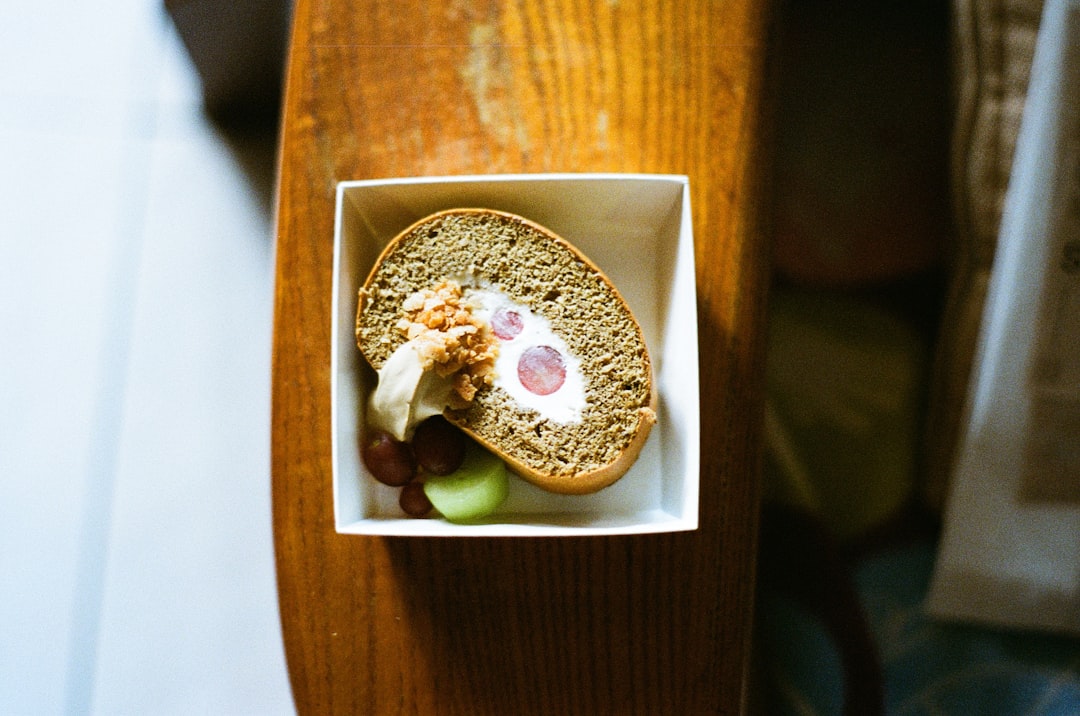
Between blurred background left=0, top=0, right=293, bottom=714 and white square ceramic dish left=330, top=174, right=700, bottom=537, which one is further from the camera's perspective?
blurred background left=0, top=0, right=293, bottom=714

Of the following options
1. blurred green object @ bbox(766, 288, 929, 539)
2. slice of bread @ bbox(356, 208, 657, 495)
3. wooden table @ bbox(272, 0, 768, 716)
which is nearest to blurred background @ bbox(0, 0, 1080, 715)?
blurred green object @ bbox(766, 288, 929, 539)

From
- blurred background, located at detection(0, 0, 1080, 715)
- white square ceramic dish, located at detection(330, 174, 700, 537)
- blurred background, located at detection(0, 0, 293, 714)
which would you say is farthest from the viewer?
blurred background, located at detection(0, 0, 293, 714)

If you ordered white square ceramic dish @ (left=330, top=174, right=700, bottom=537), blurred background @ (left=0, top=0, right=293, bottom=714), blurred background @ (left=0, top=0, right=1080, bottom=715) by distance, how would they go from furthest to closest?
blurred background @ (left=0, top=0, right=293, bottom=714) < blurred background @ (left=0, top=0, right=1080, bottom=715) < white square ceramic dish @ (left=330, top=174, right=700, bottom=537)

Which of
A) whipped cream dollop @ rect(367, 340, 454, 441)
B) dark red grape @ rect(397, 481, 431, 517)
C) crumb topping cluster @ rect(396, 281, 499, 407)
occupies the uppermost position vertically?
crumb topping cluster @ rect(396, 281, 499, 407)

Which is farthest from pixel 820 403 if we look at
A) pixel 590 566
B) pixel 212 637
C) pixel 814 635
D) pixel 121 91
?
pixel 121 91

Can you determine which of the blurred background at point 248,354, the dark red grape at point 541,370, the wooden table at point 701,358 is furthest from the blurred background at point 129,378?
the dark red grape at point 541,370

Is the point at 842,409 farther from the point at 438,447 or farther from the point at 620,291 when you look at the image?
the point at 438,447

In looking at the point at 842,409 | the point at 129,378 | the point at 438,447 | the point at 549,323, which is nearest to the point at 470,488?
the point at 438,447

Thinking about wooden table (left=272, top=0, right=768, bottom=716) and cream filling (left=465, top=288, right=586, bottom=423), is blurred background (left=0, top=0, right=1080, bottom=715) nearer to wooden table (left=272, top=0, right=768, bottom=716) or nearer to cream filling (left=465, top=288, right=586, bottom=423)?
wooden table (left=272, top=0, right=768, bottom=716)
